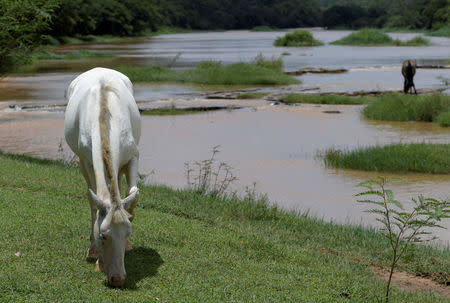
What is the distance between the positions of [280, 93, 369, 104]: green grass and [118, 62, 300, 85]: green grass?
757 cm

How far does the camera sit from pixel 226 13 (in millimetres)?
168125

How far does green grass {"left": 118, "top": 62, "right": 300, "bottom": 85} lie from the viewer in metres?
34.2

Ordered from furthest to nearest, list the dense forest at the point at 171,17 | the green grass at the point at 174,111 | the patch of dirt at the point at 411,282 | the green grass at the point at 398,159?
the green grass at the point at 174,111 < the dense forest at the point at 171,17 < the green grass at the point at 398,159 < the patch of dirt at the point at 411,282

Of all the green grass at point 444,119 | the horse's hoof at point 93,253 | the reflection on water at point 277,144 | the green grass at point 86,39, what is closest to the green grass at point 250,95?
the reflection on water at point 277,144

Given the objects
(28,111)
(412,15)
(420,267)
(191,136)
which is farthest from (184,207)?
(412,15)

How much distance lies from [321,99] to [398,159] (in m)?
12.4

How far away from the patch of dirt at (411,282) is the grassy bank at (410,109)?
43.9 ft

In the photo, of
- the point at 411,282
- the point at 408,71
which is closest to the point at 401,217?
the point at 411,282

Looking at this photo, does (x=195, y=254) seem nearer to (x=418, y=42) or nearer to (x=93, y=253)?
(x=93, y=253)

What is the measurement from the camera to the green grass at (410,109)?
67.7ft

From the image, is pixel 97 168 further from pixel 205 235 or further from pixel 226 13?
pixel 226 13

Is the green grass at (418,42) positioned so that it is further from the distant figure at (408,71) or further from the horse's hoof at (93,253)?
the horse's hoof at (93,253)

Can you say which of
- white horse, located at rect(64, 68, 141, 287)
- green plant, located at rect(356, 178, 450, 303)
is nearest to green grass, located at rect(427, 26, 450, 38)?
green plant, located at rect(356, 178, 450, 303)

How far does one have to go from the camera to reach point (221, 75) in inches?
1363
